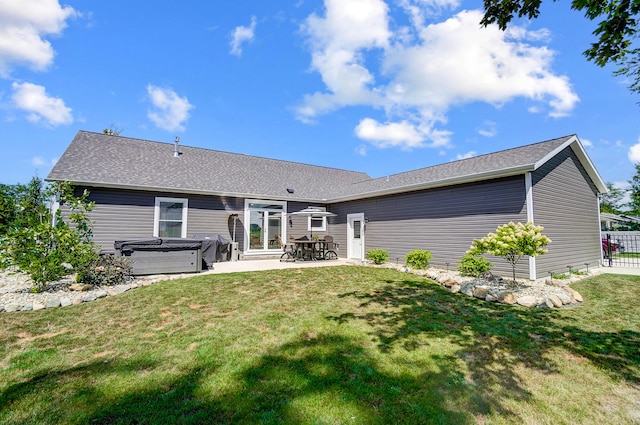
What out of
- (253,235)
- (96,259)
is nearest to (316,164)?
(253,235)

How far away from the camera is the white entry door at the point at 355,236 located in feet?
41.7

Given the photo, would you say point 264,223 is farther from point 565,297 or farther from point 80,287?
point 565,297

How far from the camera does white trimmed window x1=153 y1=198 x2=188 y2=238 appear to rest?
35.1ft

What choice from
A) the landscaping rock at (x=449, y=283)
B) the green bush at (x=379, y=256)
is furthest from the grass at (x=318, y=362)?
the green bush at (x=379, y=256)

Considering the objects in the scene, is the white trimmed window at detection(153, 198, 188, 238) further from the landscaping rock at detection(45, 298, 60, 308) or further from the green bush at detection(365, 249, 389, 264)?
the green bush at detection(365, 249, 389, 264)

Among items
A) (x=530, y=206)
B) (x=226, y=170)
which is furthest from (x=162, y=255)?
(x=530, y=206)

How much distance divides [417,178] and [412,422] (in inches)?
382

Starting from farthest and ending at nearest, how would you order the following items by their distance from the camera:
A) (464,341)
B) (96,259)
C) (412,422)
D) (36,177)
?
(36,177)
(96,259)
(464,341)
(412,422)

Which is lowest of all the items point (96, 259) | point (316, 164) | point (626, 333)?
point (626, 333)

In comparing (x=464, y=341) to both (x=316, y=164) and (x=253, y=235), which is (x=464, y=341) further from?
(x=316, y=164)

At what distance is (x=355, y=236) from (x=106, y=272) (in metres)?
9.64

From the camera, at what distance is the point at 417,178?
424 inches

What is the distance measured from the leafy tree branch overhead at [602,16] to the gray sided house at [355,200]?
13.1ft

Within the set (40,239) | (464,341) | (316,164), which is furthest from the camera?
(316,164)
